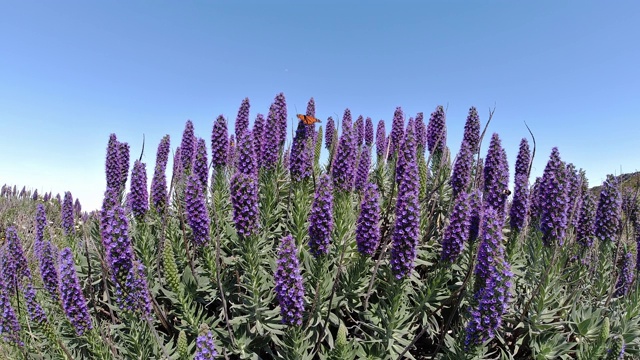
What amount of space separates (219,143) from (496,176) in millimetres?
4097

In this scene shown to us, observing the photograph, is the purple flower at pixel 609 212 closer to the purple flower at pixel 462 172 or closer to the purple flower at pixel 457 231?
the purple flower at pixel 462 172

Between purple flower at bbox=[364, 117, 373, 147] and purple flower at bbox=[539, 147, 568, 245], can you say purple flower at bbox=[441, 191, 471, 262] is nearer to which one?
purple flower at bbox=[539, 147, 568, 245]

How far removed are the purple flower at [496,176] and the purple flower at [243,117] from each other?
14.1 ft

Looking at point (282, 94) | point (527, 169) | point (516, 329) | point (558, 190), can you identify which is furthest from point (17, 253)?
point (527, 169)

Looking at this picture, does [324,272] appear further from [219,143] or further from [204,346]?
[219,143]

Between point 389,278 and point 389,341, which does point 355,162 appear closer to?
point 389,278

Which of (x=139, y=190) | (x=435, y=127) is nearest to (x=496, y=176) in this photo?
(x=435, y=127)

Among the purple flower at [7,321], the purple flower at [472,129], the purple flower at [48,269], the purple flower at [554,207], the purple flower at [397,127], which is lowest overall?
the purple flower at [7,321]

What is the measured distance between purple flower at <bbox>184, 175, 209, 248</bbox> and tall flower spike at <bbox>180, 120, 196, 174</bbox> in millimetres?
2583

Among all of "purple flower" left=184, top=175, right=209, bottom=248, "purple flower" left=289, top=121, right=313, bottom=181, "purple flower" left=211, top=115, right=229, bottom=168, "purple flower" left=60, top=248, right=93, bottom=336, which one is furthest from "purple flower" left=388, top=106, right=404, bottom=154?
"purple flower" left=60, top=248, right=93, bottom=336

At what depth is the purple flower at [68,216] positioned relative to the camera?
6344 mm

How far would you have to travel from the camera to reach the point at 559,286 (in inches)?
200

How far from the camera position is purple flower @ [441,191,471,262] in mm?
4293

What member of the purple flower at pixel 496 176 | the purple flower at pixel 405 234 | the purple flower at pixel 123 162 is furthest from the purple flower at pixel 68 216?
the purple flower at pixel 496 176
